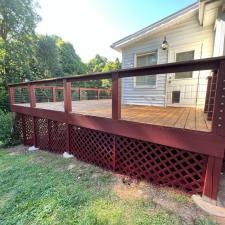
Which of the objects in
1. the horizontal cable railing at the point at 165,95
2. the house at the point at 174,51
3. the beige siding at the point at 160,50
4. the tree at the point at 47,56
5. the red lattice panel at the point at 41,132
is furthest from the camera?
the tree at the point at 47,56

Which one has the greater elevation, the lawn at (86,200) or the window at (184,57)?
the window at (184,57)

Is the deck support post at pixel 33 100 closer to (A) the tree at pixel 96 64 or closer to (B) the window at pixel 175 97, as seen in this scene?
(B) the window at pixel 175 97

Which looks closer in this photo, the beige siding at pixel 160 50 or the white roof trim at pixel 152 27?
the white roof trim at pixel 152 27

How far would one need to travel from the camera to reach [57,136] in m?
4.62

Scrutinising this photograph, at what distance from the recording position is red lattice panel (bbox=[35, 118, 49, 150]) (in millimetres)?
4992

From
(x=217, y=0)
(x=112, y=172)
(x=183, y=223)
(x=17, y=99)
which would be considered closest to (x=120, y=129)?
(x=112, y=172)

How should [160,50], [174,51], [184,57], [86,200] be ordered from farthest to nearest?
1. [160,50]
2. [174,51]
3. [184,57]
4. [86,200]

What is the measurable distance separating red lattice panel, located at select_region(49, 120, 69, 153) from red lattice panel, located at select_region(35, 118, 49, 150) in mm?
361

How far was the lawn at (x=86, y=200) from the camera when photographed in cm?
197

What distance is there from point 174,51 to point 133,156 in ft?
12.4

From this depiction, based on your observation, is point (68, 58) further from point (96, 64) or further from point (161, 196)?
point (161, 196)

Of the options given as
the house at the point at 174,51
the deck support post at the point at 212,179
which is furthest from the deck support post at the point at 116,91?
the house at the point at 174,51

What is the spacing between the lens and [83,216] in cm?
202

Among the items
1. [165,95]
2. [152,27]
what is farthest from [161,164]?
[152,27]
